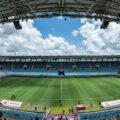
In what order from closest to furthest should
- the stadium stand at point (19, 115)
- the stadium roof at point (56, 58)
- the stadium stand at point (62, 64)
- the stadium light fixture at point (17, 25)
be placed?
the stadium stand at point (19, 115) < the stadium light fixture at point (17, 25) < the stadium stand at point (62, 64) < the stadium roof at point (56, 58)

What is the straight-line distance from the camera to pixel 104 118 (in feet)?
76.9

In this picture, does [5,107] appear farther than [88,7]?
Yes

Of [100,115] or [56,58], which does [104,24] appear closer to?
[100,115]

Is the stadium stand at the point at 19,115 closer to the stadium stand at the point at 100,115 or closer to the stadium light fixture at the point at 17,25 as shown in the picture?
the stadium stand at the point at 100,115

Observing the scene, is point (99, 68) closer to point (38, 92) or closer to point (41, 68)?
point (41, 68)

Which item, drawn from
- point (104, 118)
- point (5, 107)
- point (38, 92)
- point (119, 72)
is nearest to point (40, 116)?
point (5, 107)

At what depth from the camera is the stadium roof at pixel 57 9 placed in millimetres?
23209

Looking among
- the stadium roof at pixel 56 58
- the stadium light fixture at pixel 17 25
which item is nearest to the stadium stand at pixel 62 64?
the stadium roof at pixel 56 58

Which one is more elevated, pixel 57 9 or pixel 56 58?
pixel 56 58

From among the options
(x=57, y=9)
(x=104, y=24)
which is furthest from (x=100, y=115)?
(x=57, y=9)

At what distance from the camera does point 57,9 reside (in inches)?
989

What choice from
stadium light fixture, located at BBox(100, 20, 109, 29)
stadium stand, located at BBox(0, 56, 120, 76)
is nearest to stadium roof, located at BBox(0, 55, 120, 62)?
stadium stand, located at BBox(0, 56, 120, 76)

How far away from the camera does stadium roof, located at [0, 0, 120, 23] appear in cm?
2321

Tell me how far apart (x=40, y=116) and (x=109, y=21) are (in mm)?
11094
